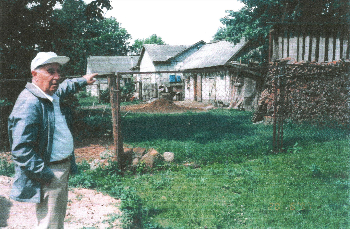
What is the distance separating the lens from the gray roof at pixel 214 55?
77.5ft

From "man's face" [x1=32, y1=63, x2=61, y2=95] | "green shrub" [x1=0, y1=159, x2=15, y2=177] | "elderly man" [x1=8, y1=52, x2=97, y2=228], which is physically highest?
"man's face" [x1=32, y1=63, x2=61, y2=95]

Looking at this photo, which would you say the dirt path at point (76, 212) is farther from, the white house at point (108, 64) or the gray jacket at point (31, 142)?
the white house at point (108, 64)

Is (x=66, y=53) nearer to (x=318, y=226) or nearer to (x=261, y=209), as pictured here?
(x=261, y=209)

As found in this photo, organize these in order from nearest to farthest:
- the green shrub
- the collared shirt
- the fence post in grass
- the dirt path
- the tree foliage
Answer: the collared shirt → the dirt path → the fence post in grass → the green shrub → the tree foliage

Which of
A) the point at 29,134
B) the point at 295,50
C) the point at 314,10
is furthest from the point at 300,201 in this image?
the point at 314,10

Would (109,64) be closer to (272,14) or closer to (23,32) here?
(272,14)

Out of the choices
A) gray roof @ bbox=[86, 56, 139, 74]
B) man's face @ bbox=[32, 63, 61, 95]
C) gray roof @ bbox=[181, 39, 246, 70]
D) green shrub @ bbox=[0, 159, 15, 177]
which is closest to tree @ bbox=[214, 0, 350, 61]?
gray roof @ bbox=[181, 39, 246, 70]

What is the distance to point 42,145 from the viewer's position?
2.71 meters

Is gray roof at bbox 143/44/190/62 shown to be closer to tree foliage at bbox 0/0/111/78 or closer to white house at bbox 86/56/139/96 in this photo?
white house at bbox 86/56/139/96

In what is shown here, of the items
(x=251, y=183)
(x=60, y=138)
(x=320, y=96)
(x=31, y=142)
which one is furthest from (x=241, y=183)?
(x=320, y=96)

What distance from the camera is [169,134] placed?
10422mm

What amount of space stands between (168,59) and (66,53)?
2450 cm

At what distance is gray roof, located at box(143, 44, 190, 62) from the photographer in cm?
3491

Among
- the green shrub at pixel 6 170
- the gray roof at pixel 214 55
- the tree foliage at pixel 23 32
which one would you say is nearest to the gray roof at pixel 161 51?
the gray roof at pixel 214 55
